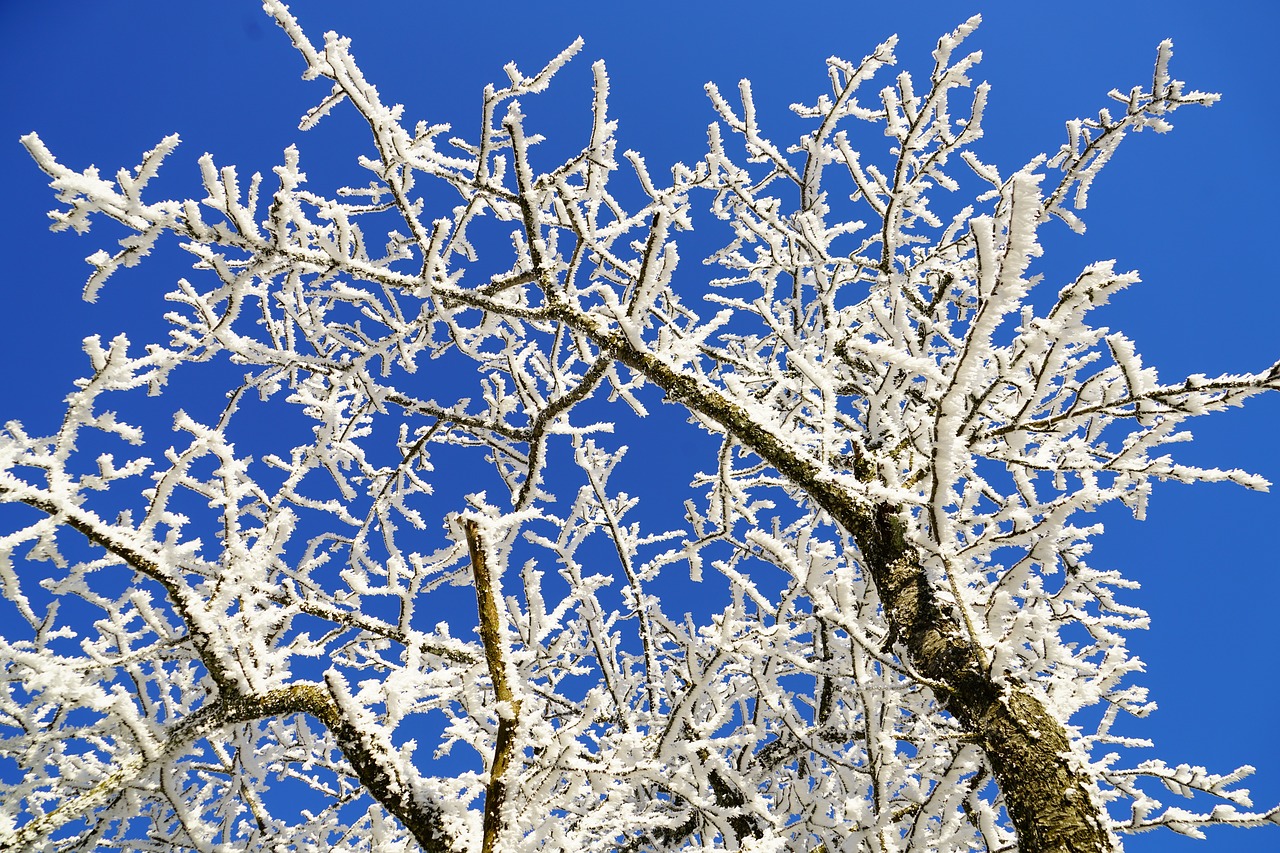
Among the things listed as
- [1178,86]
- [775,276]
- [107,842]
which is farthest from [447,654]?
[1178,86]

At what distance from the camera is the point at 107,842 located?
10.9ft

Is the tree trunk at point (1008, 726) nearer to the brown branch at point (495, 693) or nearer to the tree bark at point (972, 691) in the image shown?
the tree bark at point (972, 691)

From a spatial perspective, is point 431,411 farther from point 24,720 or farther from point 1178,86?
point 1178,86

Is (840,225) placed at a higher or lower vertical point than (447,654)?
higher

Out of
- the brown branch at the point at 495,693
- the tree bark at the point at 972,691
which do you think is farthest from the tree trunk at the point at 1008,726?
the brown branch at the point at 495,693

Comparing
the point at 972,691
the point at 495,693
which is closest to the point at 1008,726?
the point at 972,691

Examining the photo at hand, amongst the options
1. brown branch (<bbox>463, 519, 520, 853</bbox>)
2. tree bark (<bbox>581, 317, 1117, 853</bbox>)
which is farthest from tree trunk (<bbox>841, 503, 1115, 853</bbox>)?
brown branch (<bbox>463, 519, 520, 853</bbox>)

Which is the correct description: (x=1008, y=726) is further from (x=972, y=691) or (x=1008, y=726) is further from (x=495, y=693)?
(x=495, y=693)

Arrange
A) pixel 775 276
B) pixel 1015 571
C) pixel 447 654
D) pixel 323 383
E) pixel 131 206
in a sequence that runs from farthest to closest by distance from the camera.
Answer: pixel 775 276, pixel 323 383, pixel 447 654, pixel 131 206, pixel 1015 571

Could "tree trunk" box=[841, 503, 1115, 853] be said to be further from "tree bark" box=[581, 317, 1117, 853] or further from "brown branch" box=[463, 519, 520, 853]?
"brown branch" box=[463, 519, 520, 853]

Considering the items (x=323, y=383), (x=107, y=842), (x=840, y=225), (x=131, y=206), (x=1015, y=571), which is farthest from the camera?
(x=840, y=225)

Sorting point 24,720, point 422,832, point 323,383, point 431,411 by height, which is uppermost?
point 323,383

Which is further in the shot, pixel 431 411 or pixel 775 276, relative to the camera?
pixel 775 276

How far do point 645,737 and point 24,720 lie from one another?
349cm
